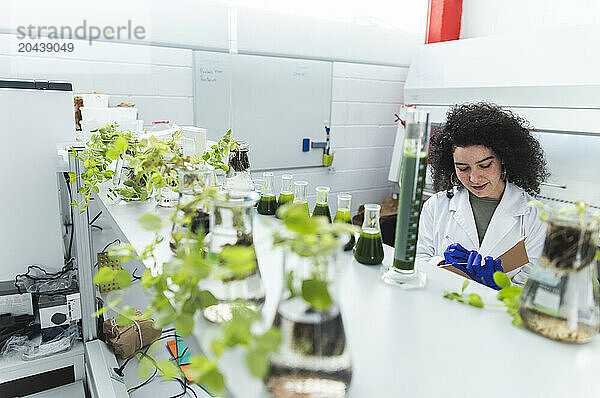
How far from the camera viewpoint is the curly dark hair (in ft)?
6.42

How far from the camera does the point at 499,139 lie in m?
1.96

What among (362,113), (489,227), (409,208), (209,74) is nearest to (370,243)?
(409,208)

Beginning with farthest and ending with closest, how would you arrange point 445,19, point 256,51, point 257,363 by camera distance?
1. point 445,19
2. point 256,51
3. point 257,363

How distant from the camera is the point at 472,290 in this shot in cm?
79

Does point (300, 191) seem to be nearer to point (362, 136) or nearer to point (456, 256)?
point (456, 256)

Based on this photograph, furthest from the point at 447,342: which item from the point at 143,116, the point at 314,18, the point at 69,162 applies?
the point at 314,18

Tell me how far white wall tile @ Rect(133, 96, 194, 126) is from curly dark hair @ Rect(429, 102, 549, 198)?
1.61 metres

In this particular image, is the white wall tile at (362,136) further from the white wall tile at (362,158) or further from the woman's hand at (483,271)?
the woman's hand at (483,271)

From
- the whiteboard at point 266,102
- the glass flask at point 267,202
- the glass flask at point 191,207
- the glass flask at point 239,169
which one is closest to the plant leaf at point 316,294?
the glass flask at point 191,207

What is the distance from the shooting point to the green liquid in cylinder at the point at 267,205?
1.16 metres

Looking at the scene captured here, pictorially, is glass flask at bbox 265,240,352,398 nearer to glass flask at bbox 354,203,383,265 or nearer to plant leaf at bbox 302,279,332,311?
plant leaf at bbox 302,279,332,311

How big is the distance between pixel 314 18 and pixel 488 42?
123 centimetres

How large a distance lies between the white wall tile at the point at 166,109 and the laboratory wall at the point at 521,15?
2.30 m

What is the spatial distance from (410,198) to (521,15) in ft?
10.6
